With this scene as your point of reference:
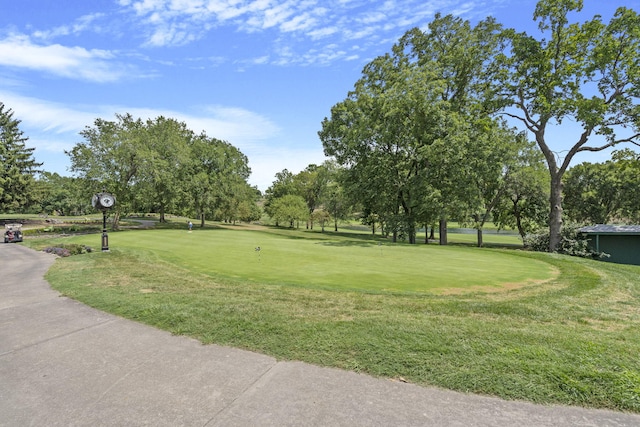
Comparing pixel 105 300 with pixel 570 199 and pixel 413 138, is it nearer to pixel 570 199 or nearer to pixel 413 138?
pixel 413 138

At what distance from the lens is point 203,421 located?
3004 millimetres

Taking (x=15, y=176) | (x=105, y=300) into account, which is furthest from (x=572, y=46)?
(x=15, y=176)

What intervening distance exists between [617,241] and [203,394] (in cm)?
2973

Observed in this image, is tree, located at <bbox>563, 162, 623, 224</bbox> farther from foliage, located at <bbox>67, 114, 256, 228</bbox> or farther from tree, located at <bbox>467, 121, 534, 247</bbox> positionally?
foliage, located at <bbox>67, 114, 256, 228</bbox>

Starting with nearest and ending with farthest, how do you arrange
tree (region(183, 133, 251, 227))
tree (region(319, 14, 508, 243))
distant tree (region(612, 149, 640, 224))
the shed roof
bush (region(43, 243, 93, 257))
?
bush (region(43, 243, 93, 257))
the shed roof
tree (region(319, 14, 508, 243))
distant tree (region(612, 149, 640, 224))
tree (region(183, 133, 251, 227))

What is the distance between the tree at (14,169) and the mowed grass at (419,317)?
147 ft

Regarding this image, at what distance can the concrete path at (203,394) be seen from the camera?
3018mm

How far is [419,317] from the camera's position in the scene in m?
5.93

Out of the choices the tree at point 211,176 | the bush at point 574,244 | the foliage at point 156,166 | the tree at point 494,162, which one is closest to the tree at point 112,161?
the foliage at point 156,166

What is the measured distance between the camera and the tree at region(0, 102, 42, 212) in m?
43.1

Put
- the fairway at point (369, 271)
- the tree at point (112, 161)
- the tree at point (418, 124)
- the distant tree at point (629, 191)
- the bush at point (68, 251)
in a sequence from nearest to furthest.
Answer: the fairway at point (369, 271), the bush at point (68, 251), the tree at point (418, 124), the tree at point (112, 161), the distant tree at point (629, 191)

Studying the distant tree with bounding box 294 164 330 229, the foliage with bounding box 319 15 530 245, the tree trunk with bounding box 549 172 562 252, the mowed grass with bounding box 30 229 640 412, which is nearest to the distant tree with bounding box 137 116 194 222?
the foliage with bounding box 319 15 530 245

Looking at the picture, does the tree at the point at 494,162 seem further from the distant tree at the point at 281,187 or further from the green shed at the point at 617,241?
the distant tree at the point at 281,187

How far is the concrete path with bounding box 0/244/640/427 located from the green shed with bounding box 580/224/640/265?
84.7ft
